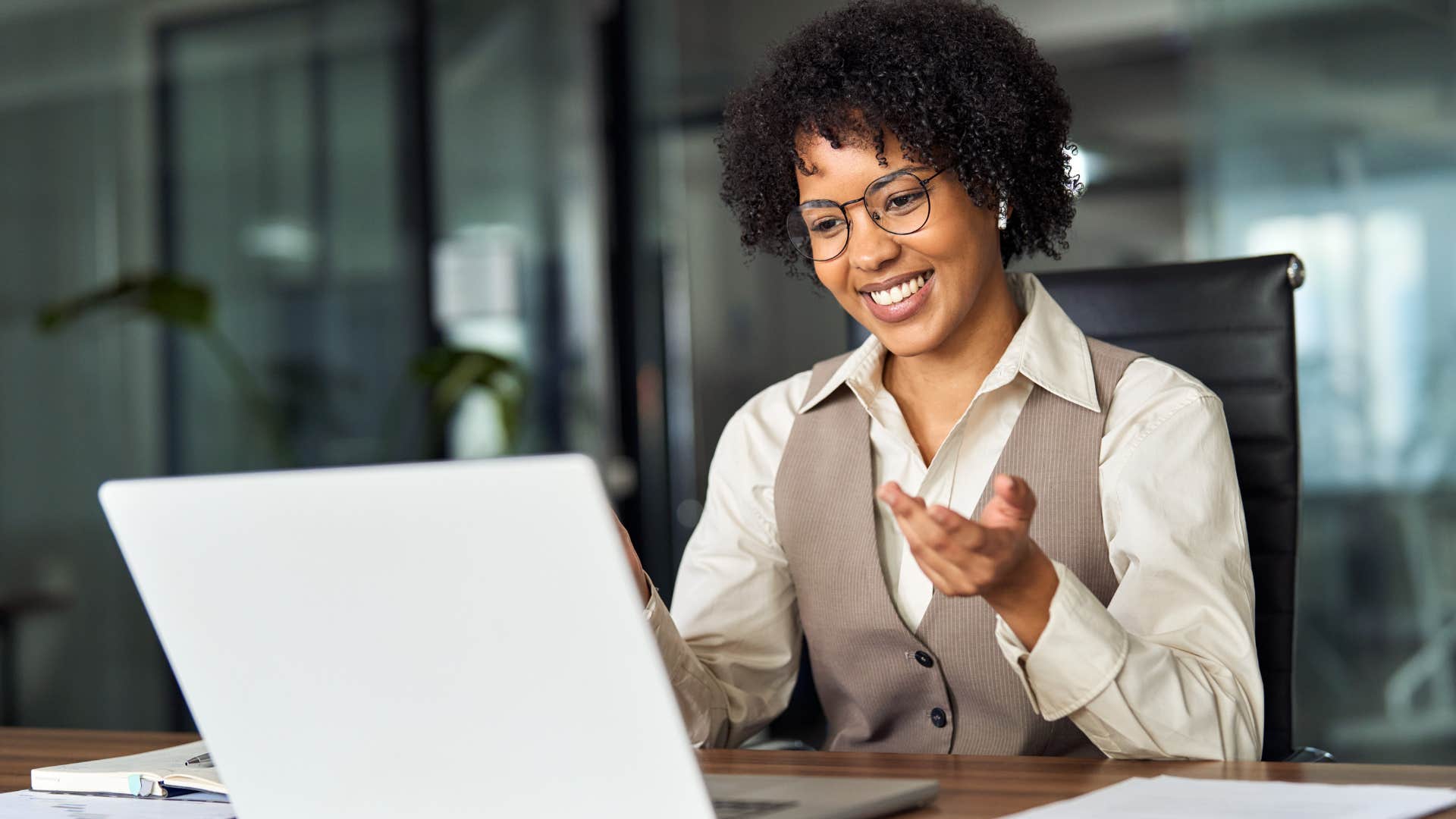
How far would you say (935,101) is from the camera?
4.55ft

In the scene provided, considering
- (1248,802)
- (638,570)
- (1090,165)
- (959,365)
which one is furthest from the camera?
(1090,165)

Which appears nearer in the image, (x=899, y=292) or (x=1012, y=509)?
(x=1012, y=509)

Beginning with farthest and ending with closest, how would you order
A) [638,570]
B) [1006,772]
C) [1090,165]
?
[1090,165], [638,570], [1006,772]

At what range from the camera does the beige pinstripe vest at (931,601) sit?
1.35 m

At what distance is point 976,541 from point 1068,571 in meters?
0.16

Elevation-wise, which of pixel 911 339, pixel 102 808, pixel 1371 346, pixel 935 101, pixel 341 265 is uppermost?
pixel 341 265

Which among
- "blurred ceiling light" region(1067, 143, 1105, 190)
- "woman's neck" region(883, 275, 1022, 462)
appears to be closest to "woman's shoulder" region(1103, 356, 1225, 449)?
"woman's neck" region(883, 275, 1022, 462)

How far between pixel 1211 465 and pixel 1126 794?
1.64 ft

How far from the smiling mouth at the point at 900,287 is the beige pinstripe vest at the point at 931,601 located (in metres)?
0.14

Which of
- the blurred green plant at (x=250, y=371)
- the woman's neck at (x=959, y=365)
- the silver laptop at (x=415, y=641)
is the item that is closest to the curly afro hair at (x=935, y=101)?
the woman's neck at (x=959, y=365)

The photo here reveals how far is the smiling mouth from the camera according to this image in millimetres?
1415

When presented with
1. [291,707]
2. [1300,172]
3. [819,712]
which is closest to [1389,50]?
[1300,172]

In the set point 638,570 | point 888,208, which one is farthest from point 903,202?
point 638,570

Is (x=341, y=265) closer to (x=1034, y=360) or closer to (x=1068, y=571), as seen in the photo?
(x=1034, y=360)
